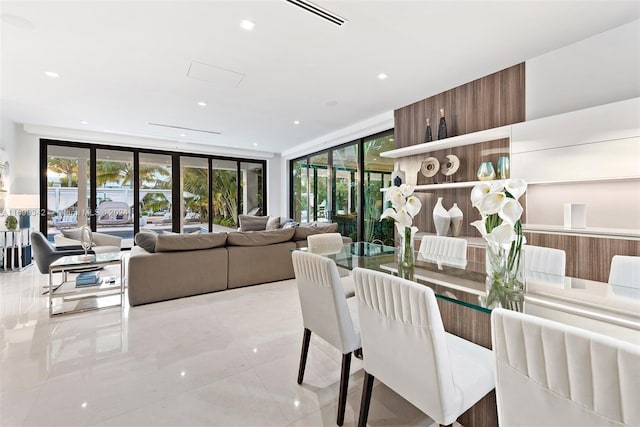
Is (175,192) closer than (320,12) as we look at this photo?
No

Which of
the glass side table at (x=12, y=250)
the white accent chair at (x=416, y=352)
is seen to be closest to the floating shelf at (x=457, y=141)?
the white accent chair at (x=416, y=352)

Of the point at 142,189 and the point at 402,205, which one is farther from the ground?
the point at 142,189

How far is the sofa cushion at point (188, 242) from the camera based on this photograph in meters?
3.44

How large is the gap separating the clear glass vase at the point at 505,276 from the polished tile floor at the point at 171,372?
2.61ft

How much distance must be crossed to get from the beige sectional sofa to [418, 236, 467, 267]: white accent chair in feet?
7.24

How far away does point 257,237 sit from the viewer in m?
4.07

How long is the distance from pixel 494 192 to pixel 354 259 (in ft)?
3.73

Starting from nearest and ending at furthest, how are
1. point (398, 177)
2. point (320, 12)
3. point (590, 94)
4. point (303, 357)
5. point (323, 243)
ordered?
point (303, 357), point (320, 12), point (590, 94), point (323, 243), point (398, 177)

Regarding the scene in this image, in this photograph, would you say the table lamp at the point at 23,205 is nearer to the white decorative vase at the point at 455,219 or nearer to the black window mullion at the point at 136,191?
the black window mullion at the point at 136,191

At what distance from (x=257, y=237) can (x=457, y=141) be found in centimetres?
290

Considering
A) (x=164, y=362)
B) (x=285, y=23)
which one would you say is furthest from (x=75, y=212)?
(x=285, y=23)

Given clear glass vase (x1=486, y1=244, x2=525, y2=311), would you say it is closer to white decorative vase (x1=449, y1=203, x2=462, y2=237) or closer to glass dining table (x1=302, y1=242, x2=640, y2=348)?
glass dining table (x1=302, y1=242, x2=640, y2=348)

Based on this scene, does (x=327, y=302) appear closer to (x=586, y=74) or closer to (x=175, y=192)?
(x=586, y=74)

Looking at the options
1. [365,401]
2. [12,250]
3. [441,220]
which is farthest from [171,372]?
[12,250]
